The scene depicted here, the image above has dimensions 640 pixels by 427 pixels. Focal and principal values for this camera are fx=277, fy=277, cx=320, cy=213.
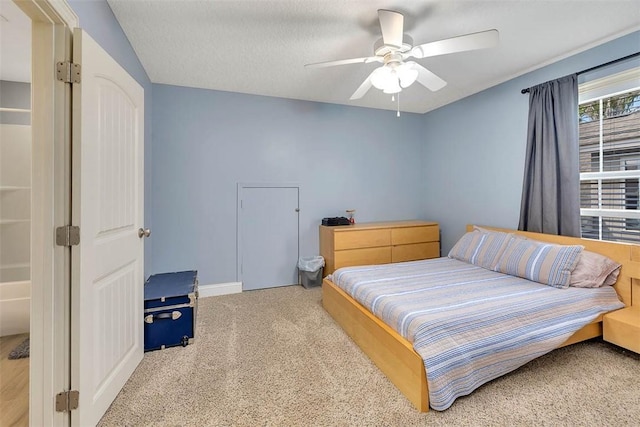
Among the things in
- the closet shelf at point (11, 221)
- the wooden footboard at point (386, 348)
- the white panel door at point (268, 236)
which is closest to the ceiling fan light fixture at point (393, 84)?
the wooden footboard at point (386, 348)

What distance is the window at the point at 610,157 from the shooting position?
2336mm

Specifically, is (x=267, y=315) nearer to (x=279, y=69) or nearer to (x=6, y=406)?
(x=6, y=406)

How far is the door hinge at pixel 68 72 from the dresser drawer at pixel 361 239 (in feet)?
8.89

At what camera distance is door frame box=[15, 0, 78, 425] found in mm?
1246

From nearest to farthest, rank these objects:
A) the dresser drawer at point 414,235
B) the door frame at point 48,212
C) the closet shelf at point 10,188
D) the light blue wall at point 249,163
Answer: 1. the door frame at point 48,212
2. the closet shelf at point 10,188
3. the light blue wall at point 249,163
4. the dresser drawer at point 414,235

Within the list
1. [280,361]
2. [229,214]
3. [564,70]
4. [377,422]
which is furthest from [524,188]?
[229,214]

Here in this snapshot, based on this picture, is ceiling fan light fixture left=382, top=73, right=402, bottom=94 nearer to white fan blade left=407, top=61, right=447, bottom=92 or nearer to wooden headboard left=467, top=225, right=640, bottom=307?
white fan blade left=407, top=61, right=447, bottom=92

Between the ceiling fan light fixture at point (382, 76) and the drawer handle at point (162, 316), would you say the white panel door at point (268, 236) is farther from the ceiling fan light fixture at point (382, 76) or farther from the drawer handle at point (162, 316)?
the ceiling fan light fixture at point (382, 76)

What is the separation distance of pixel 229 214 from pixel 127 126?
5.89 ft

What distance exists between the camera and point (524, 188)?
9.73ft

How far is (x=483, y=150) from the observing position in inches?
138

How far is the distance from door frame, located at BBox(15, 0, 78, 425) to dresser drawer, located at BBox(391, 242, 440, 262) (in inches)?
131

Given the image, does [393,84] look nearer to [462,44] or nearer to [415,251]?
[462,44]

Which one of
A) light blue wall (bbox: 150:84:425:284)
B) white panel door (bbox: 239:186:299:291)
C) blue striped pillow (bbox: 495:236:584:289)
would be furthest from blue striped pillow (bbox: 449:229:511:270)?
white panel door (bbox: 239:186:299:291)
